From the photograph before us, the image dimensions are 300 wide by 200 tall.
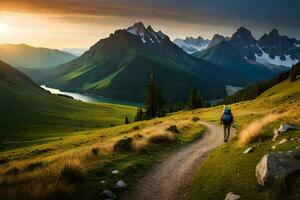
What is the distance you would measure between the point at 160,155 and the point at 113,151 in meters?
3.37

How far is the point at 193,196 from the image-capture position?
15.1 metres

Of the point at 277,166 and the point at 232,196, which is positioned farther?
the point at 277,166

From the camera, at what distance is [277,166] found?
1335 cm

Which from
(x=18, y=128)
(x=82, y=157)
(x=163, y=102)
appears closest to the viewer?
(x=82, y=157)

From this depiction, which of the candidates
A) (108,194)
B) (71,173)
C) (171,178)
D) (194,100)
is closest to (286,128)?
(171,178)

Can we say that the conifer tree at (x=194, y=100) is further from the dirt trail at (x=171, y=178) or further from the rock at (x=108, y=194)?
the rock at (x=108, y=194)

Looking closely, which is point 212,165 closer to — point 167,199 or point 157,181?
point 157,181

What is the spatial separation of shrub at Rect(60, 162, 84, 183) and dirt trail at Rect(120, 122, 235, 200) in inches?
95.4

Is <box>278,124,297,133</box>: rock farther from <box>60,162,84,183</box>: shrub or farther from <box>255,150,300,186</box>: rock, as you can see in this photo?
<box>60,162,84,183</box>: shrub

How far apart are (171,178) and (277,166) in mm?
6856

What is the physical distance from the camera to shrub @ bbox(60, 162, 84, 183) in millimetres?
16422

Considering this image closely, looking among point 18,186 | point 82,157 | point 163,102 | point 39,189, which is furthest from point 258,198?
point 163,102

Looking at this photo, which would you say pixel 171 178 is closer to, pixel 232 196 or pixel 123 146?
pixel 232 196

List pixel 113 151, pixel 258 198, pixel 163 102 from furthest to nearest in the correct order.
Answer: pixel 163 102 < pixel 113 151 < pixel 258 198
